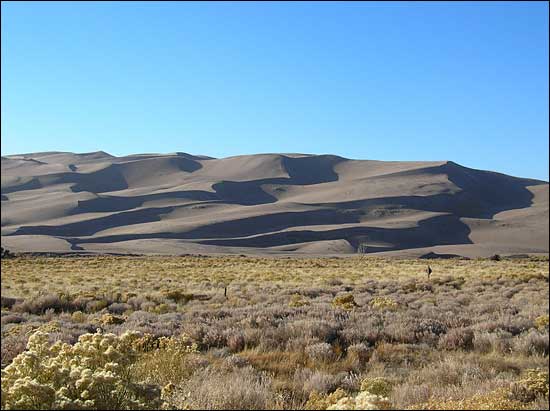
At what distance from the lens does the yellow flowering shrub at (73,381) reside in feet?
13.0

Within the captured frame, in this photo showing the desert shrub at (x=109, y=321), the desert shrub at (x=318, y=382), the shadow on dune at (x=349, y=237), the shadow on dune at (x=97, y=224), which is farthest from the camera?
the shadow on dune at (x=97, y=224)

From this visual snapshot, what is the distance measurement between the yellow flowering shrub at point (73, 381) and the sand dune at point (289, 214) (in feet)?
296

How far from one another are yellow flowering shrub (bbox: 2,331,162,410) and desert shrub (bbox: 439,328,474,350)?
6.70 m

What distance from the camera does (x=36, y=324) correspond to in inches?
457

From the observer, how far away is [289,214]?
467ft

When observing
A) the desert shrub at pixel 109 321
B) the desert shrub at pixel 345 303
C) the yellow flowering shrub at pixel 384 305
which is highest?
the desert shrub at pixel 109 321

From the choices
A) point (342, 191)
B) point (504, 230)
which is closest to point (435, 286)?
point (504, 230)

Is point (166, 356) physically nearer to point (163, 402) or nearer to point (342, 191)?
point (163, 402)

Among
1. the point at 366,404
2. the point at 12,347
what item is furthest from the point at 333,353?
the point at 366,404

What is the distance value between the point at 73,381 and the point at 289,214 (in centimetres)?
13800

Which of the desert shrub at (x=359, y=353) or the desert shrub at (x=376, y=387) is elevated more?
the desert shrub at (x=376, y=387)

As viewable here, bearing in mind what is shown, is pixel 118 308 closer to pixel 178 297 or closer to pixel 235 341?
pixel 178 297

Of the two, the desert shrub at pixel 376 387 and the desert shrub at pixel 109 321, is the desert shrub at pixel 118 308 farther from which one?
the desert shrub at pixel 376 387

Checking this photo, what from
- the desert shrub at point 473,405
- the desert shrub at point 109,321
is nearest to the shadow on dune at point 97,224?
the desert shrub at point 109,321
